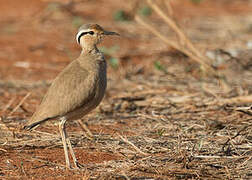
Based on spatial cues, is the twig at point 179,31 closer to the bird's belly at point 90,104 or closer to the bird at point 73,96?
the bird at point 73,96

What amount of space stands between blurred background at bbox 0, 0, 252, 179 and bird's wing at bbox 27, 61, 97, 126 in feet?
1.60

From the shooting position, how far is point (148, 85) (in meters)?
7.66

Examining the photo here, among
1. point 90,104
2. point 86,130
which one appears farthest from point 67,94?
point 86,130

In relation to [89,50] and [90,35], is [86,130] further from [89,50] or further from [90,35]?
[90,35]

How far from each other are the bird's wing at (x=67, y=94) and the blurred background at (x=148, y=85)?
49cm

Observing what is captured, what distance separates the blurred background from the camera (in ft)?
15.6

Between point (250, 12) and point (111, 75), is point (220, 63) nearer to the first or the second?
point (111, 75)

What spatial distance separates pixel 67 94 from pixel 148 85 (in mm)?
3140

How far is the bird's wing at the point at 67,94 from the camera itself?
180 inches

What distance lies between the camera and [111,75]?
357 inches

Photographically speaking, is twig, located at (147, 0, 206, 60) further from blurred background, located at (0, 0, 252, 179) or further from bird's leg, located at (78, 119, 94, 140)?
bird's leg, located at (78, 119, 94, 140)

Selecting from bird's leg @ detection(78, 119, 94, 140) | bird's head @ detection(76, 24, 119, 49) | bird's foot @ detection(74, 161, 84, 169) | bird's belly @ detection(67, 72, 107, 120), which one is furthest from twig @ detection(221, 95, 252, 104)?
bird's foot @ detection(74, 161, 84, 169)

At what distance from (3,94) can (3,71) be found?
5.70 ft

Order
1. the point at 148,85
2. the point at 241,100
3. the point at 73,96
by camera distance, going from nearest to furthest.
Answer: the point at 73,96, the point at 241,100, the point at 148,85
